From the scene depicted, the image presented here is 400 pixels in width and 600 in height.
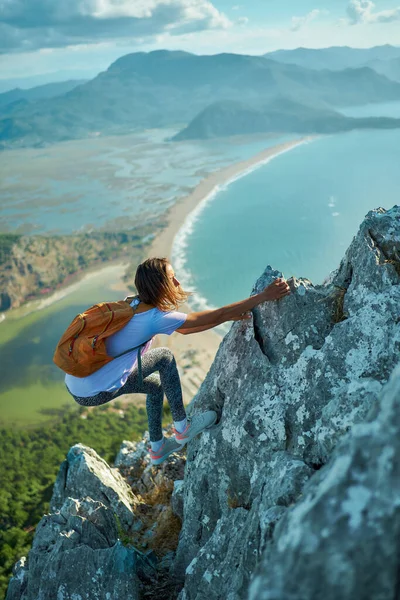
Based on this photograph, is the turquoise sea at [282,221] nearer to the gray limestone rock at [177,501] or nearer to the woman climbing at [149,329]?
the gray limestone rock at [177,501]

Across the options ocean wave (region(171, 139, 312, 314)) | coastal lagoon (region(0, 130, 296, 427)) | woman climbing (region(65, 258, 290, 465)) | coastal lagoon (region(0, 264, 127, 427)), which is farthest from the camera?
ocean wave (region(171, 139, 312, 314))

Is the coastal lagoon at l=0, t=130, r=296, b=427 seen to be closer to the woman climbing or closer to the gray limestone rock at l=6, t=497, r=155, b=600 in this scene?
the gray limestone rock at l=6, t=497, r=155, b=600

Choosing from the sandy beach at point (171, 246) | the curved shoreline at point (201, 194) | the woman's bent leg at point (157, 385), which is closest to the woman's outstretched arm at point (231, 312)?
the woman's bent leg at point (157, 385)

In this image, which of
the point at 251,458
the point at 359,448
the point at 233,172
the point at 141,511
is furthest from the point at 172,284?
the point at 233,172

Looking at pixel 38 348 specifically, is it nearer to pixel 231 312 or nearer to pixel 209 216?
pixel 209 216

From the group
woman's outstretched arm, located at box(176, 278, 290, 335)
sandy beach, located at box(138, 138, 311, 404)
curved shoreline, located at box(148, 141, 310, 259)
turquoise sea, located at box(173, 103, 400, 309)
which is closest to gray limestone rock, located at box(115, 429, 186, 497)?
woman's outstretched arm, located at box(176, 278, 290, 335)

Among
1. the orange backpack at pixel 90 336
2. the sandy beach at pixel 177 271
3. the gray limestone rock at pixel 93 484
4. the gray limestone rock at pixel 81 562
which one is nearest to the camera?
the orange backpack at pixel 90 336
